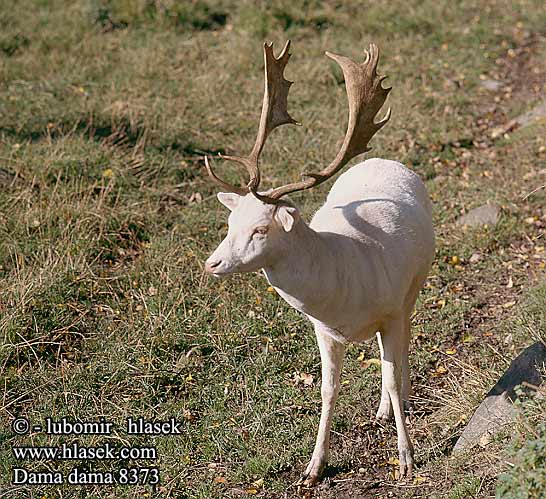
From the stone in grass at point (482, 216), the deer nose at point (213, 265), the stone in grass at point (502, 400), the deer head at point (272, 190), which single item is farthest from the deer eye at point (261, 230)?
the stone in grass at point (482, 216)

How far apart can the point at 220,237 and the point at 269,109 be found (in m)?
3.07

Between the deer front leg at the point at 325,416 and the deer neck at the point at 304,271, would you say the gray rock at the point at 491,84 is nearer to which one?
the deer front leg at the point at 325,416

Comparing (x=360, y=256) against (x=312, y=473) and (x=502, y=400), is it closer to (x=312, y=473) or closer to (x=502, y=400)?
(x=502, y=400)

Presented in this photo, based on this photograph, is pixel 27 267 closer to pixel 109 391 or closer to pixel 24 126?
pixel 109 391

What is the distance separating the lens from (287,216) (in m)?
4.18

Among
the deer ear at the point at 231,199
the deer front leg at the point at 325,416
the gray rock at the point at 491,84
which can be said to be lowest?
the gray rock at the point at 491,84

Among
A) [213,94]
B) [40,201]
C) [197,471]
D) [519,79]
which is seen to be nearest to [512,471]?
[197,471]

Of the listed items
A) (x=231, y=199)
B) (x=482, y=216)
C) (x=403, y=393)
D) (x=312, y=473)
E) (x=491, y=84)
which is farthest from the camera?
(x=491, y=84)

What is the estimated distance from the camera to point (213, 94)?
399 inches

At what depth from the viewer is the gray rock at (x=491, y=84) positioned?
10.6 meters

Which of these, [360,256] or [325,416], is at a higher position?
[360,256]

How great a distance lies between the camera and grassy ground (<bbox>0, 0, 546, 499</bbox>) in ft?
17.7

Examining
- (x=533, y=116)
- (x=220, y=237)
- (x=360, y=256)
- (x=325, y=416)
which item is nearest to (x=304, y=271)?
(x=360, y=256)

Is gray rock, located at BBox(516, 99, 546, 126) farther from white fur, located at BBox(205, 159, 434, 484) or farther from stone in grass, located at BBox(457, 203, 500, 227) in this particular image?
white fur, located at BBox(205, 159, 434, 484)
